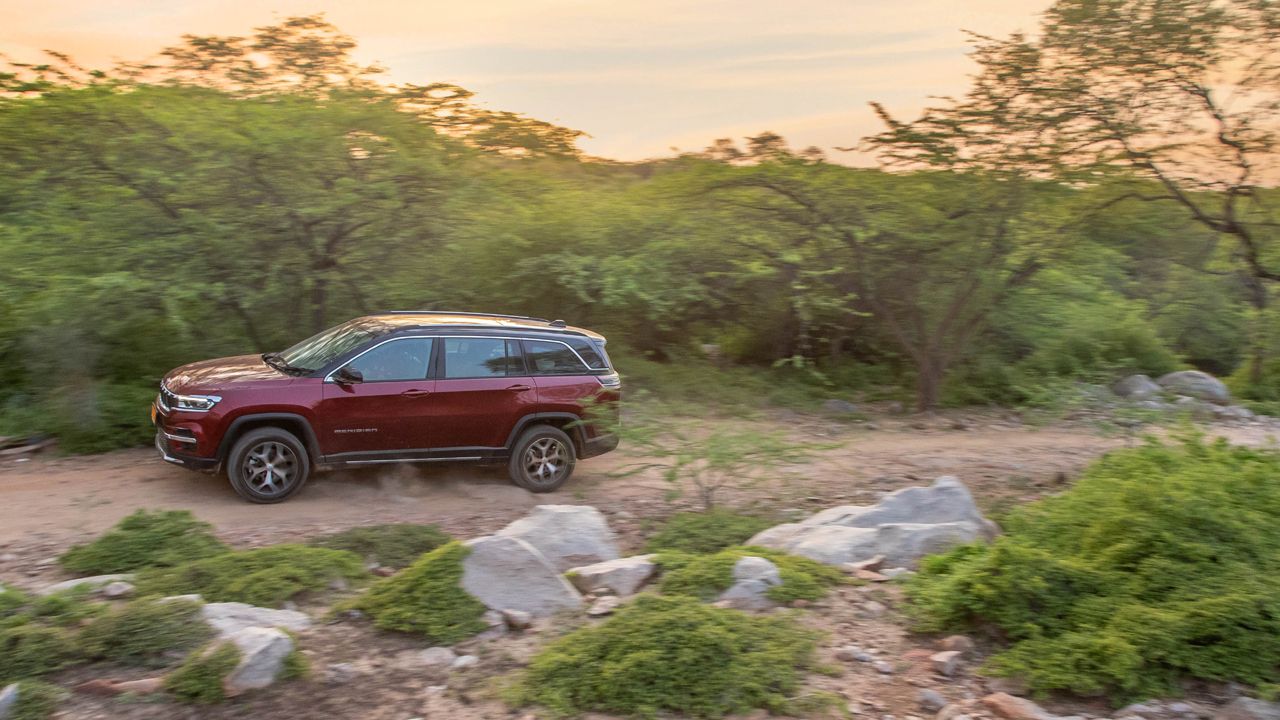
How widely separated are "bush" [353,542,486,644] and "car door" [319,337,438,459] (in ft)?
9.70

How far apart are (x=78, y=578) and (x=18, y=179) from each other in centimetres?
683

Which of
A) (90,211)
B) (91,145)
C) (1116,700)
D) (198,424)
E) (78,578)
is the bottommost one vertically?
(1116,700)

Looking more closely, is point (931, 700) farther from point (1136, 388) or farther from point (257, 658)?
point (1136, 388)

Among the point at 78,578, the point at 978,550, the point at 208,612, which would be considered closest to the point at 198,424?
the point at 78,578

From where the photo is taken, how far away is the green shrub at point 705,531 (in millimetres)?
8547

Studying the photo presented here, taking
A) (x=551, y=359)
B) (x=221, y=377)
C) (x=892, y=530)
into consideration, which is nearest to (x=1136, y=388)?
(x=892, y=530)

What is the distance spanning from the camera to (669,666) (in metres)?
5.46

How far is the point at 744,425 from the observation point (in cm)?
1361

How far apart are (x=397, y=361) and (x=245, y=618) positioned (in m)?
3.92

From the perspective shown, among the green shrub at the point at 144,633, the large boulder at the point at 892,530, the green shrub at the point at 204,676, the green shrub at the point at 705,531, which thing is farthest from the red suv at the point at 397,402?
the green shrub at the point at 204,676

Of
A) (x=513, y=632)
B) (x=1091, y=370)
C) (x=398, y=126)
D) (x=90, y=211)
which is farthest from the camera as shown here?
(x=1091, y=370)

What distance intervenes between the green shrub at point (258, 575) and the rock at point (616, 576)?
5.29 ft

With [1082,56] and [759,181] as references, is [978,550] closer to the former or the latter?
[759,181]

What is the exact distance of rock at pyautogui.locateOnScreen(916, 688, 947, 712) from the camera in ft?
17.7
